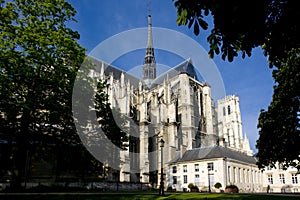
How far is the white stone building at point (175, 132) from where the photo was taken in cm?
3391

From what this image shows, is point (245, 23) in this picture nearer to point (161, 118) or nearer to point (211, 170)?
point (211, 170)

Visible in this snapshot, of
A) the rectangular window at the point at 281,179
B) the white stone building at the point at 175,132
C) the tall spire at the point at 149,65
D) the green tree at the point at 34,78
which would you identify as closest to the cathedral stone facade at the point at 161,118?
the white stone building at the point at 175,132

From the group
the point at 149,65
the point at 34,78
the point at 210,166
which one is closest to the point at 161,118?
the point at 210,166

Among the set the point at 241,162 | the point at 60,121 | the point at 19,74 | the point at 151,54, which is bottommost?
the point at 241,162

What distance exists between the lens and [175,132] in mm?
46531

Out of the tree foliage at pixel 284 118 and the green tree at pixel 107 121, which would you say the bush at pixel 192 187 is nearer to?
the green tree at pixel 107 121

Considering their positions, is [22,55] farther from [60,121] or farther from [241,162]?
[241,162]

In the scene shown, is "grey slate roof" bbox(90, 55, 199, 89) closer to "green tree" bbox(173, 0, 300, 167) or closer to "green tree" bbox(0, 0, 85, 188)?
"green tree" bbox(0, 0, 85, 188)

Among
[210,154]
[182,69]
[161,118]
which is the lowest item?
[210,154]

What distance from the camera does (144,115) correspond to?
45438 mm

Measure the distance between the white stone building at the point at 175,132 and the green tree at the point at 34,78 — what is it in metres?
15.4

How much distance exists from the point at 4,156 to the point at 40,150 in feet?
11.3

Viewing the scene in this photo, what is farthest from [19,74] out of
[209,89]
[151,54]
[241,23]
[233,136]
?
[233,136]

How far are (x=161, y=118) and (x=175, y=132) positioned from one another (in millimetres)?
3870
